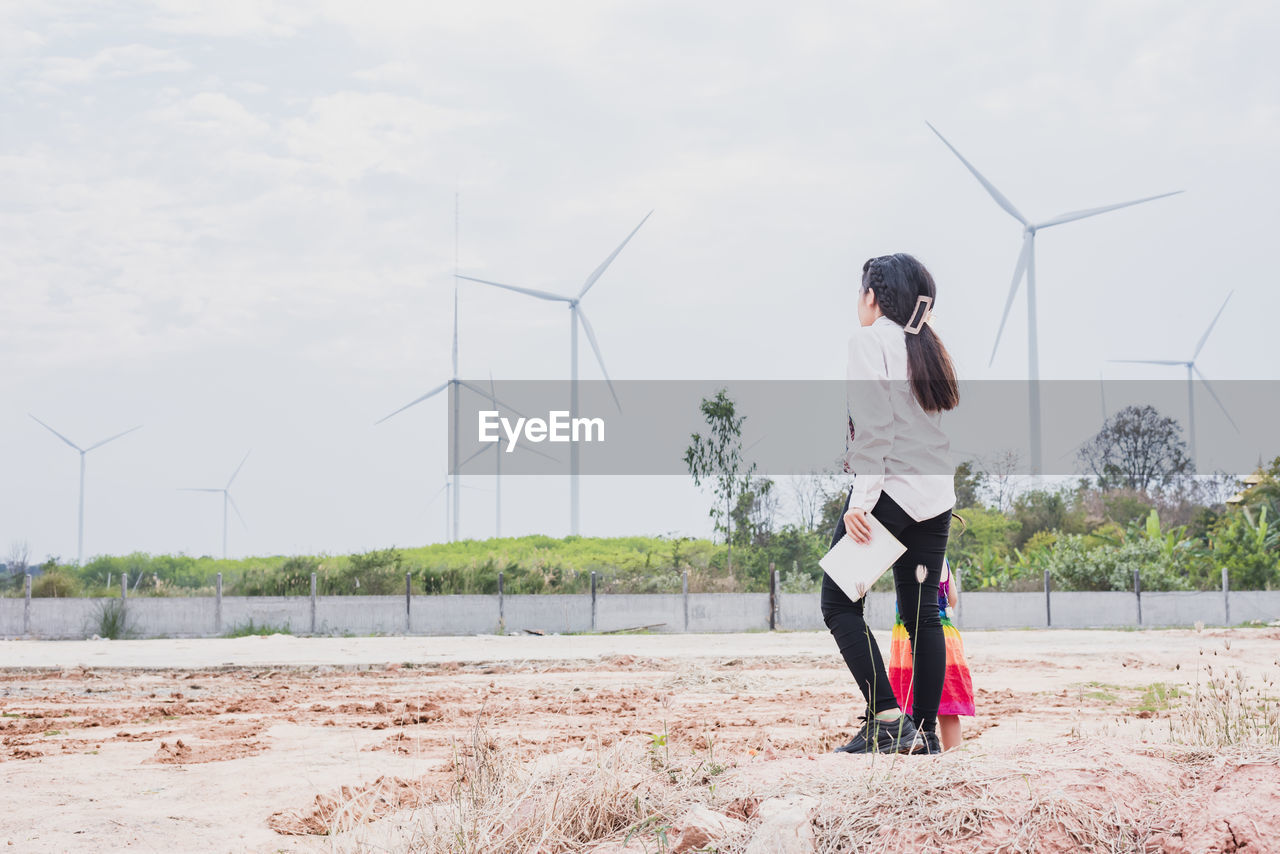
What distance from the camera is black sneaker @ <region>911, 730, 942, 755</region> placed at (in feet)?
12.4

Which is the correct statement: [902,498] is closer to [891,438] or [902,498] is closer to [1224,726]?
[891,438]

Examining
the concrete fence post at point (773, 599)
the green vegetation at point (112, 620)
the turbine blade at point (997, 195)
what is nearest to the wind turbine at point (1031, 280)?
the turbine blade at point (997, 195)

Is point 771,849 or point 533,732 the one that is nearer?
point 771,849

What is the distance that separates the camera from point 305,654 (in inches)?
647

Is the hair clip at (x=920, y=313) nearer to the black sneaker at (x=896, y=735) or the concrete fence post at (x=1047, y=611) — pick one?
the black sneaker at (x=896, y=735)

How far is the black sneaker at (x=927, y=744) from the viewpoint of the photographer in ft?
12.4

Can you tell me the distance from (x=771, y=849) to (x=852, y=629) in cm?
122

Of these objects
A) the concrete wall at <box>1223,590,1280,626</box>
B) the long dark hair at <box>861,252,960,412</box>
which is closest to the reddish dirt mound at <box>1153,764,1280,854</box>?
the long dark hair at <box>861,252,960,412</box>

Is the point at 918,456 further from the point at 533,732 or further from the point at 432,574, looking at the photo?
the point at 432,574

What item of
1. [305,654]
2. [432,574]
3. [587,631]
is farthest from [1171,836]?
[432,574]

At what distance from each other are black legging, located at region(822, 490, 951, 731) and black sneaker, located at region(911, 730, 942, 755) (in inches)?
1.3

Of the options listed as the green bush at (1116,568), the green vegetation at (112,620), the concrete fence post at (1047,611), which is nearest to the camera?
the green vegetation at (112,620)

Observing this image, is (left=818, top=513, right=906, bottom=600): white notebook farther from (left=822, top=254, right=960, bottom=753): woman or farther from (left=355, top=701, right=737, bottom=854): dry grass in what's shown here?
(left=355, top=701, right=737, bottom=854): dry grass

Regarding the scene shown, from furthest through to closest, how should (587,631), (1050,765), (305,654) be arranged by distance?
(587,631)
(305,654)
(1050,765)
